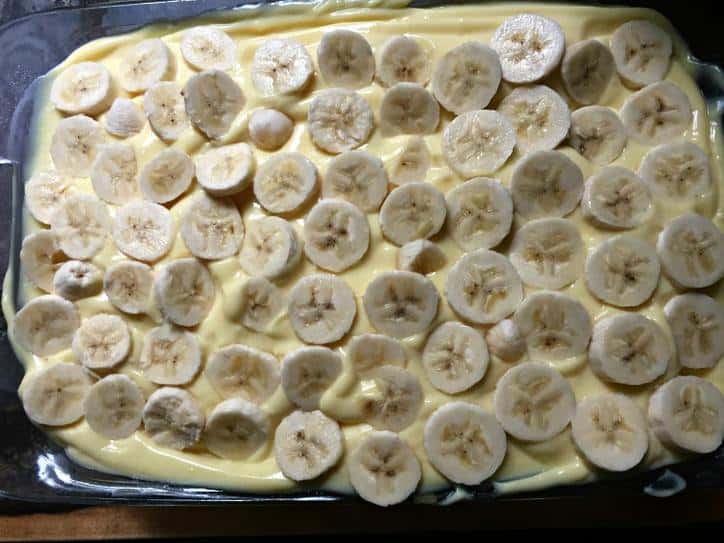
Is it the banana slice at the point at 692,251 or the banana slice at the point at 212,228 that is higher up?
the banana slice at the point at 212,228

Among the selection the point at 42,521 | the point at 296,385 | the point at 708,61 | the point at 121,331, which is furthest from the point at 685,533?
the point at 42,521

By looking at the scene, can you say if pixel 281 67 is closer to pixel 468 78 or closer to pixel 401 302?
pixel 468 78

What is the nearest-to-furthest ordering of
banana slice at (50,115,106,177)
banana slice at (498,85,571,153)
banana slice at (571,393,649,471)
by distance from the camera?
banana slice at (571,393,649,471), banana slice at (498,85,571,153), banana slice at (50,115,106,177)

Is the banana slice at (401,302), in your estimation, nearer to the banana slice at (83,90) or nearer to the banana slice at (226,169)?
the banana slice at (226,169)

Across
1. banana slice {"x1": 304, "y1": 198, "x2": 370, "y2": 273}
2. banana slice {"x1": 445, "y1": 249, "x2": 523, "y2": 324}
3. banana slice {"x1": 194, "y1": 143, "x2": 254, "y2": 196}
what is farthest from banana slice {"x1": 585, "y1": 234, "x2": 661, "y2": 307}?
banana slice {"x1": 194, "y1": 143, "x2": 254, "y2": 196}

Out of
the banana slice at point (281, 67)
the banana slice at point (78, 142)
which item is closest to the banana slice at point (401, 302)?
the banana slice at point (281, 67)

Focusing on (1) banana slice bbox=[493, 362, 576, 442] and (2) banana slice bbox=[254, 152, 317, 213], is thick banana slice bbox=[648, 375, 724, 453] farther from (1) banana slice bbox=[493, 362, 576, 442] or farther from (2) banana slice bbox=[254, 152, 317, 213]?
(2) banana slice bbox=[254, 152, 317, 213]
